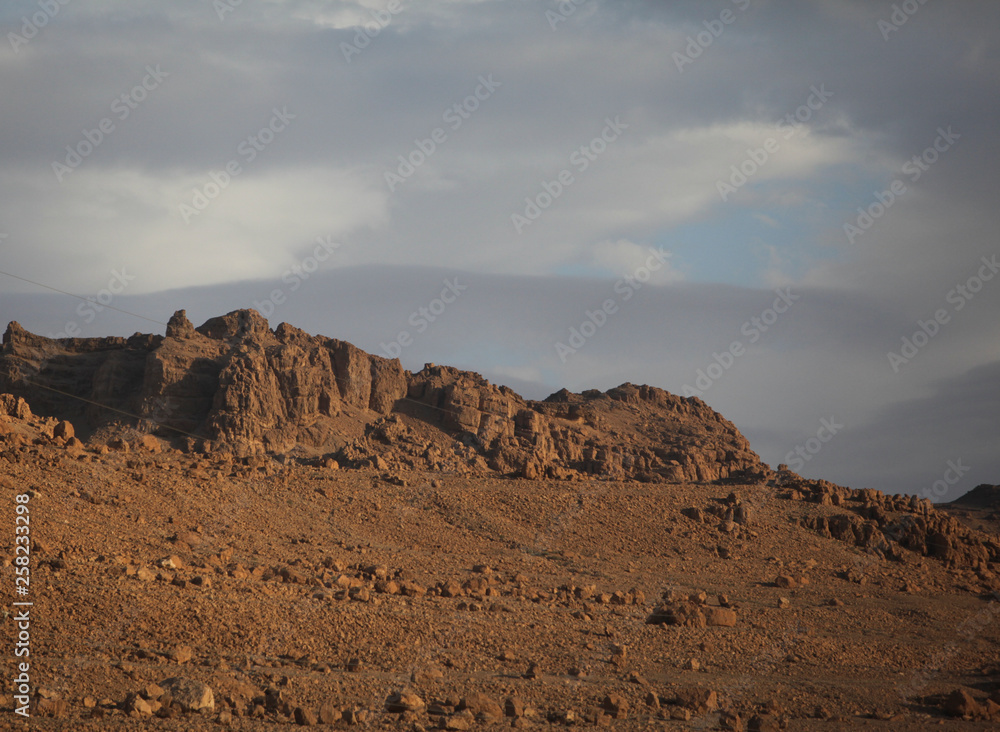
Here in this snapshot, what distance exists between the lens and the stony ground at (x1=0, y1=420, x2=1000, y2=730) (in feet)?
40.6

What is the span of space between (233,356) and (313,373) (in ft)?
14.8

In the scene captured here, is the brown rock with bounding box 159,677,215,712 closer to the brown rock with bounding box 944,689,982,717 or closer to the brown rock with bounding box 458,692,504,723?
the brown rock with bounding box 458,692,504,723

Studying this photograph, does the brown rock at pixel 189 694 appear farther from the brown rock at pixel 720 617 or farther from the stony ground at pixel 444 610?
the brown rock at pixel 720 617

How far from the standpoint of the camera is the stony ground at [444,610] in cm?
1238

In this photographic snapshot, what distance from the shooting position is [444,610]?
1822cm

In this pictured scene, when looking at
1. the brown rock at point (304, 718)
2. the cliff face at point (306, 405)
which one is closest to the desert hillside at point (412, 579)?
the brown rock at point (304, 718)

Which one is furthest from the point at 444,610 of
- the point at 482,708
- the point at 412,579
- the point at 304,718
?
the point at 304,718

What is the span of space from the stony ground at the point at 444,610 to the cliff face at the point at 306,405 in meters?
9.78

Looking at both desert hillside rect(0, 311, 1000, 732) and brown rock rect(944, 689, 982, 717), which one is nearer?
desert hillside rect(0, 311, 1000, 732)

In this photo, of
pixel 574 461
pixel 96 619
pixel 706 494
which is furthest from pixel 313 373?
pixel 96 619

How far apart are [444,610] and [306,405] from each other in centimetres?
3180

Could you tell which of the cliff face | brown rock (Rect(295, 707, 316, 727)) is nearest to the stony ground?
brown rock (Rect(295, 707, 316, 727))

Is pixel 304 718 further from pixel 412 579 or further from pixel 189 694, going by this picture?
pixel 412 579

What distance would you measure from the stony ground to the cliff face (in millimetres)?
9780
